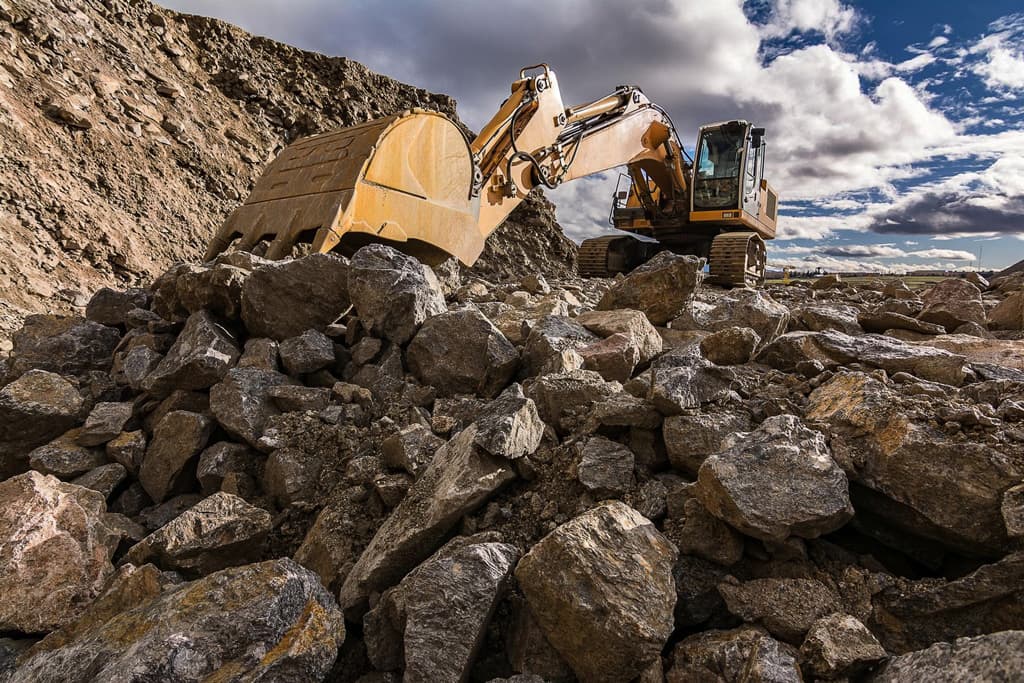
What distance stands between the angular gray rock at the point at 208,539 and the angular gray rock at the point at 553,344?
1.21 metres

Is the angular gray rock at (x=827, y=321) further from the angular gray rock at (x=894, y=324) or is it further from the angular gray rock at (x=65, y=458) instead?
the angular gray rock at (x=65, y=458)

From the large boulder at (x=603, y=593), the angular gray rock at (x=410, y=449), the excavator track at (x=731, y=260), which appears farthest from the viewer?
the excavator track at (x=731, y=260)

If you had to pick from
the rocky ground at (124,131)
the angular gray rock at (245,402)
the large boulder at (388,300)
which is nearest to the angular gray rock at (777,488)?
the large boulder at (388,300)

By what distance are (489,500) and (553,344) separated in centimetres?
97

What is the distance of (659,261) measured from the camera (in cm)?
334

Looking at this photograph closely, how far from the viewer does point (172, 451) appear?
7.70 feet

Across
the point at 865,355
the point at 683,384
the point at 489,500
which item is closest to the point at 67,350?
the point at 489,500

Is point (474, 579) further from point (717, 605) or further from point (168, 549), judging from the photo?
point (168, 549)

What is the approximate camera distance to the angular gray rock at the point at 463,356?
8.32 ft

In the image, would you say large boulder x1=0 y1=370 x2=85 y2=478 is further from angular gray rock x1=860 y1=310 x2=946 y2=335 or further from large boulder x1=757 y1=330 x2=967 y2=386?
angular gray rock x1=860 y1=310 x2=946 y2=335

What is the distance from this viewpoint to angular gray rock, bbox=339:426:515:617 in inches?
63.1

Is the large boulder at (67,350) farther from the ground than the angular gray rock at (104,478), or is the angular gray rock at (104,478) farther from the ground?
the large boulder at (67,350)

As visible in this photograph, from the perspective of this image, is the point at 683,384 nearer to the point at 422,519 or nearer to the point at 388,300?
the point at 422,519

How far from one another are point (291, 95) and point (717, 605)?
564 inches
